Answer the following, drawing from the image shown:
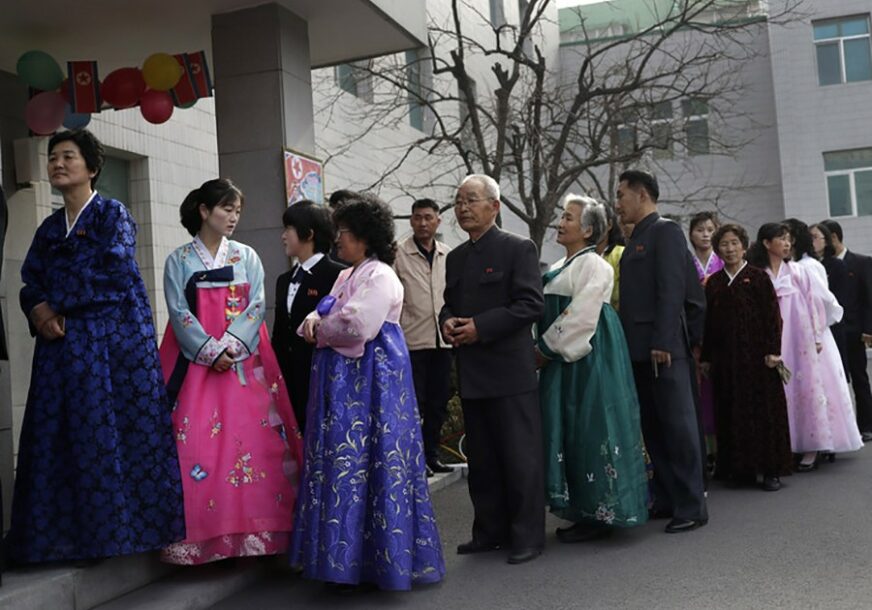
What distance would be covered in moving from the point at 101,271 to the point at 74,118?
327 cm

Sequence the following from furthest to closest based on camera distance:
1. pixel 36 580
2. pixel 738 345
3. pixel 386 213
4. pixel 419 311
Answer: pixel 419 311 < pixel 738 345 < pixel 386 213 < pixel 36 580

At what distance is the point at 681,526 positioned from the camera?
16.7 feet

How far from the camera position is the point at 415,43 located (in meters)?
7.38

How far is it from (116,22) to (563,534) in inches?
179

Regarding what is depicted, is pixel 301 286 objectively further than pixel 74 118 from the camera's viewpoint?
No

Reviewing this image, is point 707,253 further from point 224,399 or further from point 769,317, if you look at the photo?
point 224,399

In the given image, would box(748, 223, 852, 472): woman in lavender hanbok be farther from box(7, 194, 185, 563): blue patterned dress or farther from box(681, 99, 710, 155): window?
box(7, 194, 185, 563): blue patterned dress

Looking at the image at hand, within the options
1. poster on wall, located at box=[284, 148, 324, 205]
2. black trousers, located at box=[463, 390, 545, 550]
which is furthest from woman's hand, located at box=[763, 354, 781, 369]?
poster on wall, located at box=[284, 148, 324, 205]

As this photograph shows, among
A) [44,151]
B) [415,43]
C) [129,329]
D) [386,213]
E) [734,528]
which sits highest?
[415,43]

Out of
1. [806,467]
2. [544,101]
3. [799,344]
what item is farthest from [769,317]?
[544,101]

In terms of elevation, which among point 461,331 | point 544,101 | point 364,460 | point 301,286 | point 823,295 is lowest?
point 364,460

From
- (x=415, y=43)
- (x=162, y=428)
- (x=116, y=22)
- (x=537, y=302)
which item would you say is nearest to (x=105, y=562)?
(x=162, y=428)

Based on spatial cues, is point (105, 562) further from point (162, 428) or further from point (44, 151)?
point (44, 151)

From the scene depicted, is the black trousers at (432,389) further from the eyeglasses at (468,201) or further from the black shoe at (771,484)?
the black shoe at (771,484)
